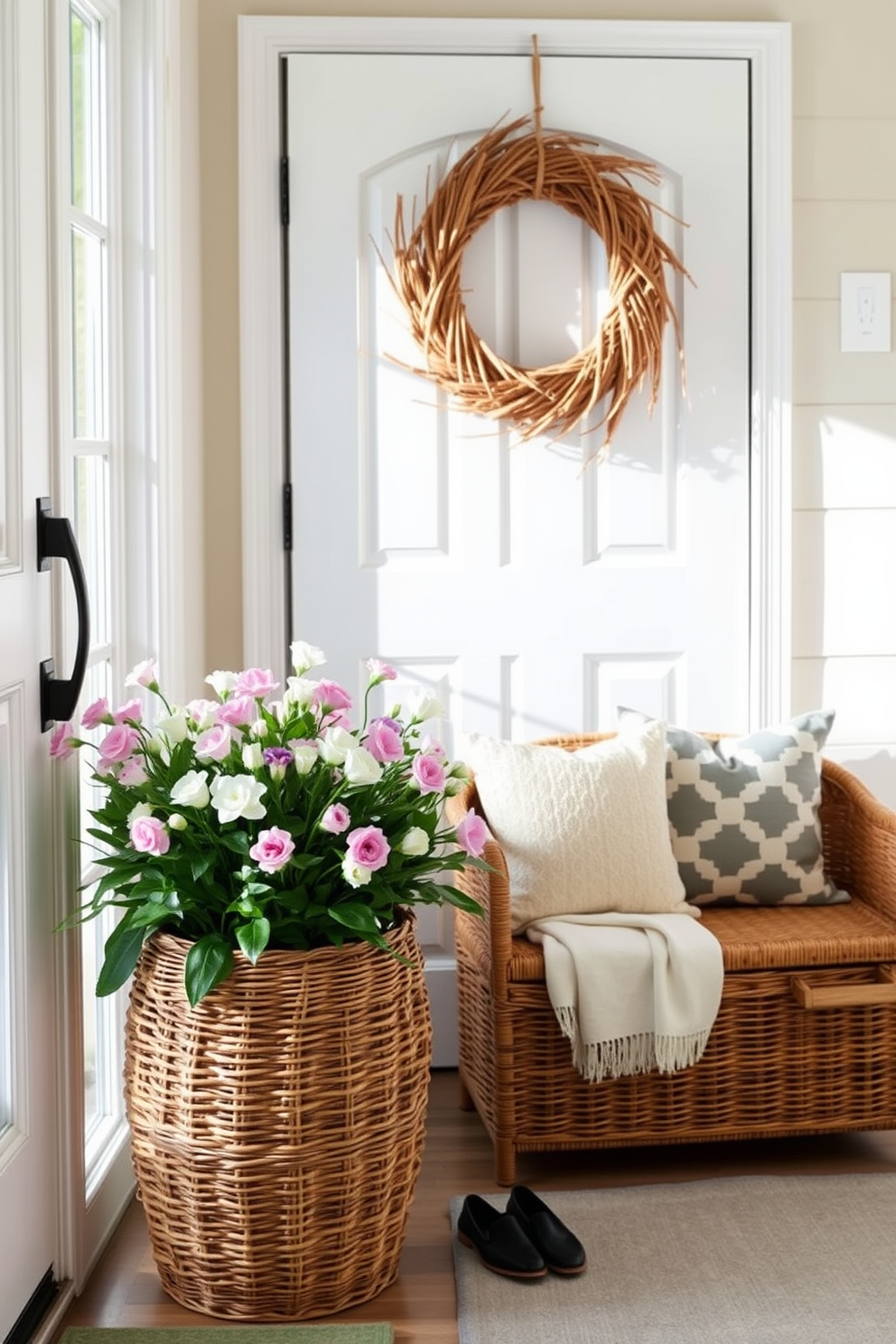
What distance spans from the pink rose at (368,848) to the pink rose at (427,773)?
114mm

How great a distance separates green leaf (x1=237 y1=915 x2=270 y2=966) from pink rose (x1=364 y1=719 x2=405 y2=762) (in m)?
0.28

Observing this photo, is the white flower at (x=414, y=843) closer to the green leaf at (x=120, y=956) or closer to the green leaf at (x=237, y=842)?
the green leaf at (x=237, y=842)

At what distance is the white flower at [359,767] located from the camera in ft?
6.56

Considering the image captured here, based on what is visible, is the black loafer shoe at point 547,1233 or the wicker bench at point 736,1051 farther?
the wicker bench at point 736,1051

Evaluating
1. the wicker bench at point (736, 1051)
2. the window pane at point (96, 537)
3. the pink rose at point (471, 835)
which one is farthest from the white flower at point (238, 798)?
the wicker bench at point (736, 1051)

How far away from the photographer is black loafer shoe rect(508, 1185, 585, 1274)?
2.29 meters

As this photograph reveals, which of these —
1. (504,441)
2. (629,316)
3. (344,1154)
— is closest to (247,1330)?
(344,1154)

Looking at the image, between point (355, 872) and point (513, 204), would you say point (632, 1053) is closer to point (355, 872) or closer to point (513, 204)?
point (355, 872)

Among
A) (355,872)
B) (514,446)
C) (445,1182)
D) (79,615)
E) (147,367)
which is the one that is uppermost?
(147,367)

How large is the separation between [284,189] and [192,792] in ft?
5.24

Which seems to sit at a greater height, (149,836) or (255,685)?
(255,685)

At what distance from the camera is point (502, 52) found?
3109 millimetres

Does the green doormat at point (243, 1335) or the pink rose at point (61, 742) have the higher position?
the pink rose at point (61, 742)

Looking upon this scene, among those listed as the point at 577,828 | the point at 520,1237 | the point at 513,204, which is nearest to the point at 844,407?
the point at 513,204
